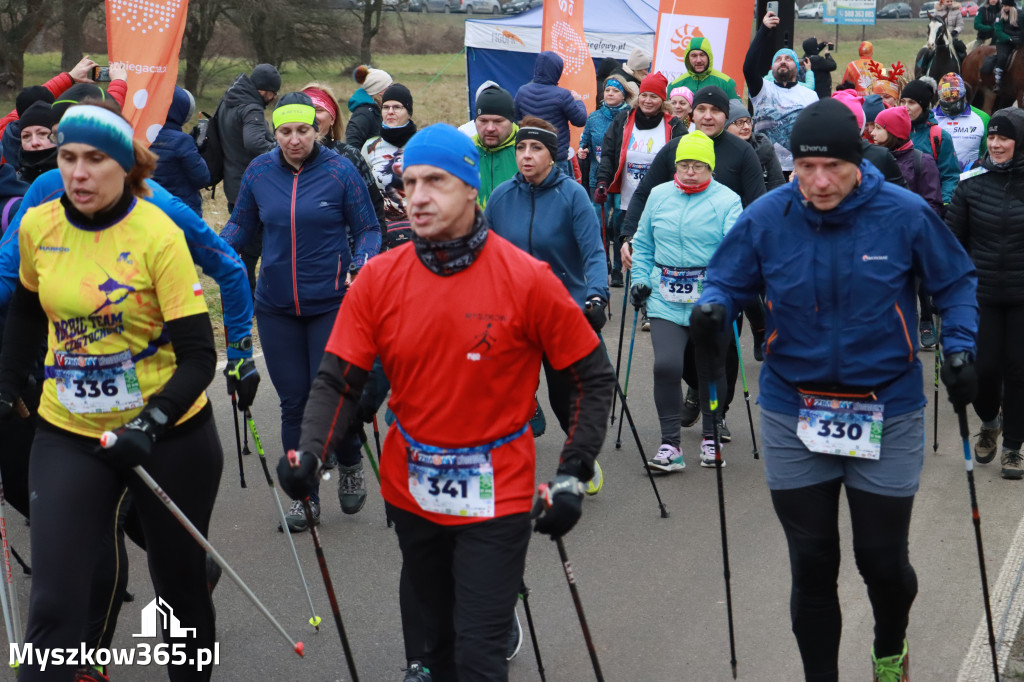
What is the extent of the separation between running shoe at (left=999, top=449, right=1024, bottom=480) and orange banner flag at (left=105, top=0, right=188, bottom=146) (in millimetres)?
6399

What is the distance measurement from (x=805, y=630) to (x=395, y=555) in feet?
8.38

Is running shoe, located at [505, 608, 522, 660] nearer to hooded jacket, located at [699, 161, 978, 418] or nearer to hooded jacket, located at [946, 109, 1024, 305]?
hooded jacket, located at [699, 161, 978, 418]

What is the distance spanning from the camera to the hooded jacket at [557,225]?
22.2ft

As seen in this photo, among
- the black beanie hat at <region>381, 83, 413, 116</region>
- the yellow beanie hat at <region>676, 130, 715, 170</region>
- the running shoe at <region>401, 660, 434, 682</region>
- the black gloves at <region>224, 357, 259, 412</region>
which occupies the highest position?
the black beanie hat at <region>381, 83, 413, 116</region>

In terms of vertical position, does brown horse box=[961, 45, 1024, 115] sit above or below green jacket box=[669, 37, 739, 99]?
below

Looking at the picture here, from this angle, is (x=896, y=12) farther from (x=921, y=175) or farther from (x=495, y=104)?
(x=495, y=104)

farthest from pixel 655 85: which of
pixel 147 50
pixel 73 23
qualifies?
pixel 73 23

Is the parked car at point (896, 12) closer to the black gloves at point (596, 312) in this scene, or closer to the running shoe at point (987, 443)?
the running shoe at point (987, 443)

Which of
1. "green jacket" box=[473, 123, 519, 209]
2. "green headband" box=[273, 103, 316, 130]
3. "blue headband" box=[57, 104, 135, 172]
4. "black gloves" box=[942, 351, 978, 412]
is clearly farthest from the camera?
"green jacket" box=[473, 123, 519, 209]

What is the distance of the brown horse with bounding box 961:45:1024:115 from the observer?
57.2 ft

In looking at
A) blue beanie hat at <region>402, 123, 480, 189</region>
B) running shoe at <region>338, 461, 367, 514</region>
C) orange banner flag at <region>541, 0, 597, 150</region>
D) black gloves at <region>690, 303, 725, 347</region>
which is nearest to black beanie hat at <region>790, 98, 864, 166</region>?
black gloves at <region>690, 303, 725, 347</region>

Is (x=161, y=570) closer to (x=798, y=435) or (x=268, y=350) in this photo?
(x=798, y=435)

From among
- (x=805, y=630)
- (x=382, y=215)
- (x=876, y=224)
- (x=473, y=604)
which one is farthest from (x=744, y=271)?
(x=382, y=215)

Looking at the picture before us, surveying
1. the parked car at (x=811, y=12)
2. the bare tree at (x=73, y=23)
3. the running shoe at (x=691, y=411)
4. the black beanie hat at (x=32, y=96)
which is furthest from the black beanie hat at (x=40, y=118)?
the parked car at (x=811, y=12)
